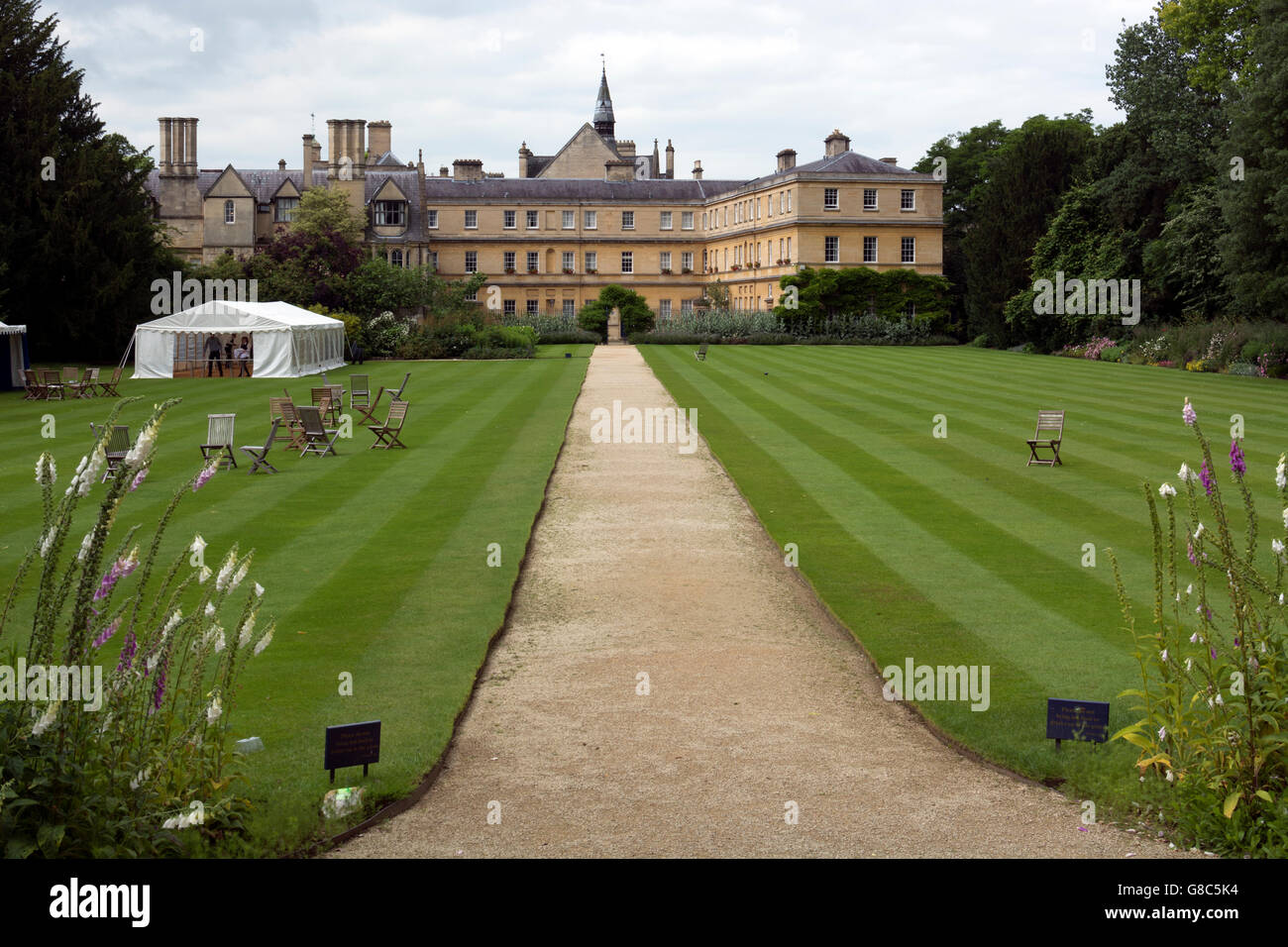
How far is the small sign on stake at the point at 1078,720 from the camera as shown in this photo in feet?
24.5

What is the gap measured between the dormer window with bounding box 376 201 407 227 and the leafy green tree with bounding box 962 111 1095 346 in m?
40.1

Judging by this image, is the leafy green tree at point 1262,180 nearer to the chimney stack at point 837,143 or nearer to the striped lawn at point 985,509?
the striped lawn at point 985,509

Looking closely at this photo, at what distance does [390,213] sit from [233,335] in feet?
144

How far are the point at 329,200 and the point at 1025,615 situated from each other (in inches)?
2449

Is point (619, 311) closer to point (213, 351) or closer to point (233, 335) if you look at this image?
point (233, 335)

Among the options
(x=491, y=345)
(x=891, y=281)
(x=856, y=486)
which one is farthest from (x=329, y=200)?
(x=856, y=486)

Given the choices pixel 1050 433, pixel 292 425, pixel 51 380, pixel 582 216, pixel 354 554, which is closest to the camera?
pixel 354 554

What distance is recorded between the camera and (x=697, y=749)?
802cm

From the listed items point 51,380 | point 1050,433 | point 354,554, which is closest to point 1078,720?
point 354,554

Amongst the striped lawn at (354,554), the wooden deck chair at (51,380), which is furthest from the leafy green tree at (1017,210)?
the wooden deck chair at (51,380)

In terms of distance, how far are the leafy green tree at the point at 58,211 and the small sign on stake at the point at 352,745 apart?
139 ft

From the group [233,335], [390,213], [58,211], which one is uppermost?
[390,213]
